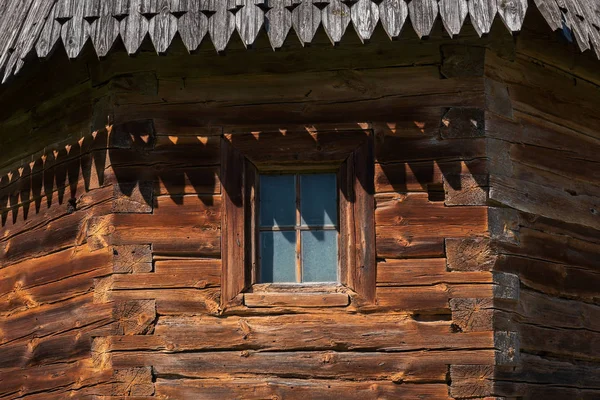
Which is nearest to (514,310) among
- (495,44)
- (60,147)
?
(495,44)

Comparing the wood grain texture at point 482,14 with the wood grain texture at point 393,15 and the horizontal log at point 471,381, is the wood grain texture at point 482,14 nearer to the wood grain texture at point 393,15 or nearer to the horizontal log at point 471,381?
the wood grain texture at point 393,15

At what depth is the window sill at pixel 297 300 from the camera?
8211 mm

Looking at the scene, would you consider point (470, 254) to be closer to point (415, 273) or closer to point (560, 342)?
point (415, 273)

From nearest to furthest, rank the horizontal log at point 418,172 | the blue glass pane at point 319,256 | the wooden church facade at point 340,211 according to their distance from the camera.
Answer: the wooden church facade at point 340,211 < the horizontal log at point 418,172 < the blue glass pane at point 319,256

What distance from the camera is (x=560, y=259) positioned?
345 inches

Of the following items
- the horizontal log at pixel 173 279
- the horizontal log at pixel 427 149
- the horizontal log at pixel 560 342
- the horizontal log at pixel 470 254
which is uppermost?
the horizontal log at pixel 427 149

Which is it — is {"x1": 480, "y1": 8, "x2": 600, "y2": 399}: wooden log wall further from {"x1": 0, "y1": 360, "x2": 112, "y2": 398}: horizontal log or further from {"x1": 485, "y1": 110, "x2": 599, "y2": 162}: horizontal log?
{"x1": 0, "y1": 360, "x2": 112, "y2": 398}: horizontal log

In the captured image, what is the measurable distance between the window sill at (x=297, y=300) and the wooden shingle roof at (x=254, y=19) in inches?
66.3

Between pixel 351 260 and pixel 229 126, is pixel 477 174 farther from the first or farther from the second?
pixel 229 126

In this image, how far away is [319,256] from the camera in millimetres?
8508

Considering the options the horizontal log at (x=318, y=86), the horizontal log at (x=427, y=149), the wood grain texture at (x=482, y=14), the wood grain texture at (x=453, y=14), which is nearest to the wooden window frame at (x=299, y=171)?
the horizontal log at (x=427, y=149)

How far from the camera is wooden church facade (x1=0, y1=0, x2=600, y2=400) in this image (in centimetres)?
812

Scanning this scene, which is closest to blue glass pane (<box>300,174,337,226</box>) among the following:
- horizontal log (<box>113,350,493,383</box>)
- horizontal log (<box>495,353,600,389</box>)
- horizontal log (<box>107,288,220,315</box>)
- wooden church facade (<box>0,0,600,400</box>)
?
wooden church facade (<box>0,0,600,400</box>)

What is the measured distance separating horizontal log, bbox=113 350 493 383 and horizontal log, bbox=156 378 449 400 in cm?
4
